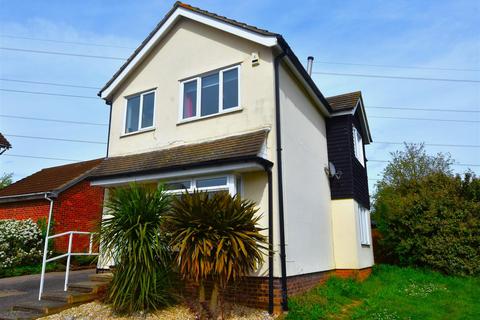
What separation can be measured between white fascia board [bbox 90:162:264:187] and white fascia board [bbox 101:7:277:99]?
3001 mm

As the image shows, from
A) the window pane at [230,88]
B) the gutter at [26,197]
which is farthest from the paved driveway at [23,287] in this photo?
the window pane at [230,88]

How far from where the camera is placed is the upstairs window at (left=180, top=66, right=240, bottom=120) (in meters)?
9.54

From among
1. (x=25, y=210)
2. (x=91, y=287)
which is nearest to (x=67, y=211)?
(x=25, y=210)

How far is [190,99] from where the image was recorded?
1040 cm

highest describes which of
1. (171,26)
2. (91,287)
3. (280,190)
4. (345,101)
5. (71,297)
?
(171,26)

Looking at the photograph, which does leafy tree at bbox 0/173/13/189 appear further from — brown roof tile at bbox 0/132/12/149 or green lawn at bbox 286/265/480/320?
green lawn at bbox 286/265/480/320

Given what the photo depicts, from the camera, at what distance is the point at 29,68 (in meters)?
14.6

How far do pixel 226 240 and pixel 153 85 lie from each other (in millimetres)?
6308

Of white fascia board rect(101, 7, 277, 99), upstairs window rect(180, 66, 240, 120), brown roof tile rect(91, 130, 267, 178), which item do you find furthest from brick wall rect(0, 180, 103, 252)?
upstairs window rect(180, 66, 240, 120)

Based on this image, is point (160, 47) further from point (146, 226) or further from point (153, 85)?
point (146, 226)

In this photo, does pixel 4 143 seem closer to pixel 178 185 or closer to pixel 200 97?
pixel 200 97

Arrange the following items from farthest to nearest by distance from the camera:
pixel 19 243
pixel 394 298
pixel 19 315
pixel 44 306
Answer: pixel 19 243, pixel 394 298, pixel 44 306, pixel 19 315

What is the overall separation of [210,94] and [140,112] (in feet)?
8.75

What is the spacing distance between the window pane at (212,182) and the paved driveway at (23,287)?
192 inches
